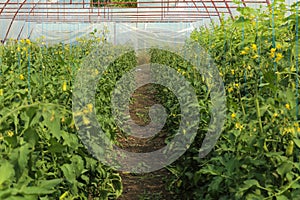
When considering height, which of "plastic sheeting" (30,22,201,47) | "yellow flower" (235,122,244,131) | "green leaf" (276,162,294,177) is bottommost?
"plastic sheeting" (30,22,201,47)

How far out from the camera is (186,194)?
4.28m

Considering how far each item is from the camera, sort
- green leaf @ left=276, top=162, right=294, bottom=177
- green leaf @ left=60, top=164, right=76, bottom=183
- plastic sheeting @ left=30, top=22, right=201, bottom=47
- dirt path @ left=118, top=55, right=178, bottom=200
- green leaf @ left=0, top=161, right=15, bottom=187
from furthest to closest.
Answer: plastic sheeting @ left=30, top=22, right=201, bottom=47 → dirt path @ left=118, top=55, right=178, bottom=200 → green leaf @ left=60, top=164, right=76, bottom=183 → green leaf @ left=276, top=162, right=294, bottom=177 → green leaf @ left=0, top=161, right=15, bottom=187

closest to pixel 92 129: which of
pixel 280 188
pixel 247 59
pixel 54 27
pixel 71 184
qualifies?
pixel 71 184

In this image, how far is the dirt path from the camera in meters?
4.80

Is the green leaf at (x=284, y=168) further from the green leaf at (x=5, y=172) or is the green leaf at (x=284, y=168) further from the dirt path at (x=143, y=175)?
the dirt path at (x=143, y=175)

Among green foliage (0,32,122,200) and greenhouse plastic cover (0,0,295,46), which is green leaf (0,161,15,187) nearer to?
green foliage (0,32,122,200)

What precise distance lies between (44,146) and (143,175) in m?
2.58

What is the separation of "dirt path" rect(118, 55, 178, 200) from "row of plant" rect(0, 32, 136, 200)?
35 cm

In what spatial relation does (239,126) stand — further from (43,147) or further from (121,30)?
(121,30)

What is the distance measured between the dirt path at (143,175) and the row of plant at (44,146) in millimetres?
353

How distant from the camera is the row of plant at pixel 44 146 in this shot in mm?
1992

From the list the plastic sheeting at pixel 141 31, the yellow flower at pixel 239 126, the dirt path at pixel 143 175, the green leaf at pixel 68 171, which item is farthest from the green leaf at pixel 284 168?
the plastic sheeting at pixel 141 31

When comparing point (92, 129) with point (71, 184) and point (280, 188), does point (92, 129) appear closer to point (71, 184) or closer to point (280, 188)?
point (71, 184)

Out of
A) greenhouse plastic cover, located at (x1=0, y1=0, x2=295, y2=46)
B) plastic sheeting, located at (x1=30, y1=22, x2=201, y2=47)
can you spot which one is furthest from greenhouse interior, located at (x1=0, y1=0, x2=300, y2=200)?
plastic sheeting, located at (x1=30, y1=22, x2=201, y2=47)
